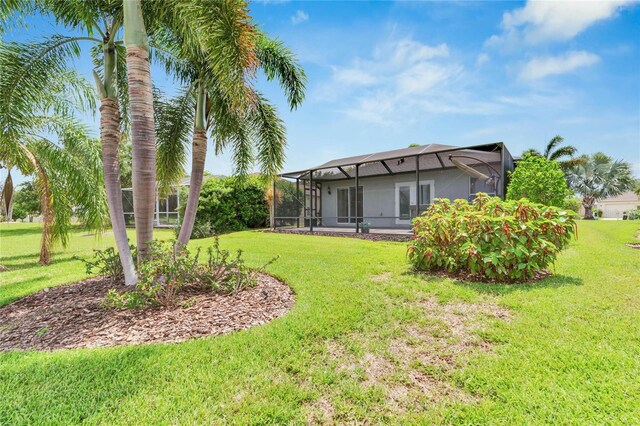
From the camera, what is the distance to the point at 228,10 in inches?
163

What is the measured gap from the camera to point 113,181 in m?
4.83

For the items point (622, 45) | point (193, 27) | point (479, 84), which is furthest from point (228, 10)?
point (622, 45)

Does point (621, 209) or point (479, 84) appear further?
point (621, 209)

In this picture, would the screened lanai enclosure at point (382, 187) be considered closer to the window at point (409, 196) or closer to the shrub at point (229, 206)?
the window at point (409, 196)

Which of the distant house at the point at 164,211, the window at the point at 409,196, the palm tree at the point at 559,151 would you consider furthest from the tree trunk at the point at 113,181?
the palm tree at the point at 559,151

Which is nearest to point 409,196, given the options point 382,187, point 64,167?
point 382,187

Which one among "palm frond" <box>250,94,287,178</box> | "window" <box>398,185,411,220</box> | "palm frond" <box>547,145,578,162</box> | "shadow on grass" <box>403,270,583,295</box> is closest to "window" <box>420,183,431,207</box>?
"window" <box>398,185,411,220</box>

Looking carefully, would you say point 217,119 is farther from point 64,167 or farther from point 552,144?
point 552,144

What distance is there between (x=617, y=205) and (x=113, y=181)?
5887 cm

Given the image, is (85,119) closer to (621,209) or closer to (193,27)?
(193,27)

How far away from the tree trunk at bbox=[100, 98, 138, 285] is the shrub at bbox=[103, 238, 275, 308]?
1.23ft

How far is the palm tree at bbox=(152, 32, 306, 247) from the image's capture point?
237 inches

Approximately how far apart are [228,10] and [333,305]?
4.37 m

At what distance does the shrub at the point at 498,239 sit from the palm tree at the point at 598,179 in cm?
3418
